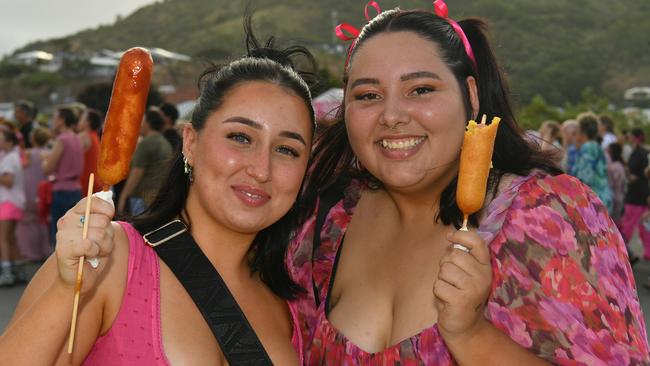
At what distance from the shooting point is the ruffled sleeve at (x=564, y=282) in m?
2.45

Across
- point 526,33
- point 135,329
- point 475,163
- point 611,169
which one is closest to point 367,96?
point 475,163

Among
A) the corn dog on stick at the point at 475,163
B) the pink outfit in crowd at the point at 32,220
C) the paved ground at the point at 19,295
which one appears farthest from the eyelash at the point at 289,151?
the pink outfit in crowd at the point at 32,220

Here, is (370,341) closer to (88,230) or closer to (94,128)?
(88,230)

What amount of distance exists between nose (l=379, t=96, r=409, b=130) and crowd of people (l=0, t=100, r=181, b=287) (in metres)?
6.23

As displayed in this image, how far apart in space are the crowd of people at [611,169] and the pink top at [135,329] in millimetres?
8606

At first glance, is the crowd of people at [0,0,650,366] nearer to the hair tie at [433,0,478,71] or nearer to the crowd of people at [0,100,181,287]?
the hair tie at [433,0,478,71]

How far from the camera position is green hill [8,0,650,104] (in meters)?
56.9

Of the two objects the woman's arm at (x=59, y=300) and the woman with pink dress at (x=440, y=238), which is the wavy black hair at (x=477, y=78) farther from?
the woman's arm at (x=59, y=300)

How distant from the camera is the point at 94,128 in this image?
10.5 m

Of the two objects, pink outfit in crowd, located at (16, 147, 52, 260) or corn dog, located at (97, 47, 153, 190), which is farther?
pink outfit in crowd, located at (16, 147, 52, 260)

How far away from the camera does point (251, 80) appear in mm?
2973

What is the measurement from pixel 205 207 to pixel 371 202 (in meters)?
0.87

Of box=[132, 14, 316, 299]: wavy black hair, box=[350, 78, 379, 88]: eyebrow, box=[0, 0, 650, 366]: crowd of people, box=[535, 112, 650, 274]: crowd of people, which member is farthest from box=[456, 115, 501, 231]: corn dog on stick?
box=[535, 112, 650, 274]: crowd of people

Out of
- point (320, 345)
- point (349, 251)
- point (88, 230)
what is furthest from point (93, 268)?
point (349, 251)
